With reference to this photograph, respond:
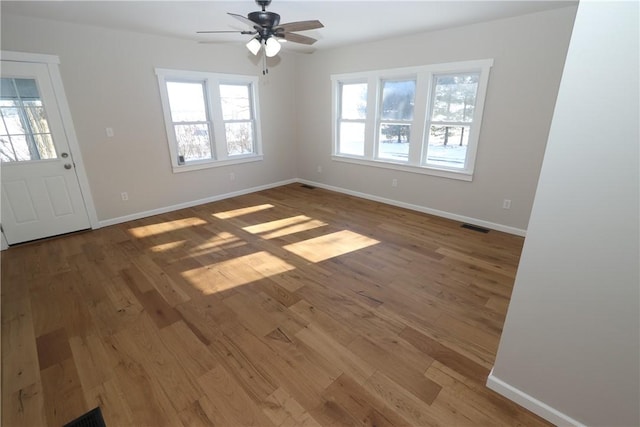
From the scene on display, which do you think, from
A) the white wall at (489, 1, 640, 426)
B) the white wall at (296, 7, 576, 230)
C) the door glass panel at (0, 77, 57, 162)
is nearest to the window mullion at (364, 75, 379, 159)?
the white wall at (296, 7, 576, 230)

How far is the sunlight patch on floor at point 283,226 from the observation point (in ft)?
12.6

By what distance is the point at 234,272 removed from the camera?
291 cm

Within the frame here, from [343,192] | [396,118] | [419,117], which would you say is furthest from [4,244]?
[419,117]

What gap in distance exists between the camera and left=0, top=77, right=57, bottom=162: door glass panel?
319 centimetres

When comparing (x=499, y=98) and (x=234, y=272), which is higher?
(x=499, y=98)

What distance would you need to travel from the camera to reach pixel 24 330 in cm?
215

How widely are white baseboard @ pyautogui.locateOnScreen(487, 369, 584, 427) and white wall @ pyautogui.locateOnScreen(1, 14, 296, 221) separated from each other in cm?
475

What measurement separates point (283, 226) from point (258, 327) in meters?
2.01

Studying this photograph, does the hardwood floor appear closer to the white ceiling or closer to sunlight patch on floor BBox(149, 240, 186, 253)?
sunlight patch on floor BBox(149, 240, 186, 253)

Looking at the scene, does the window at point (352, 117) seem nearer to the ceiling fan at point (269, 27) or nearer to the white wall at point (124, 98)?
the white wall at point (124, 98)

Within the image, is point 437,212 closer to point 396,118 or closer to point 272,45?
point 396,118

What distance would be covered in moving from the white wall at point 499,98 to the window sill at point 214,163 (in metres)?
2.22

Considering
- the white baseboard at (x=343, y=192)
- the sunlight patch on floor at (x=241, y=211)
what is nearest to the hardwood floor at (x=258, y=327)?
the white baseboard at (x=343, y=192)

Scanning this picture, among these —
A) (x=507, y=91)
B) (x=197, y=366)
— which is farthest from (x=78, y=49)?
(x=507, y=91)
